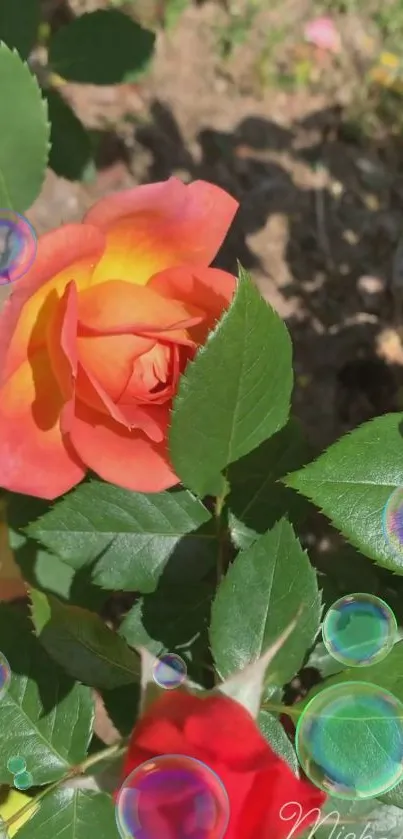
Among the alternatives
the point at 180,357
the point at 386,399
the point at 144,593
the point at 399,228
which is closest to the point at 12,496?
the point at 144,593

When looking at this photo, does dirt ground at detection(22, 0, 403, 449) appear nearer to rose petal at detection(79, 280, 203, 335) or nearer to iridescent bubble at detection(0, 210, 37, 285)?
iridescent bubble at detection(0, 210, 37, 285)

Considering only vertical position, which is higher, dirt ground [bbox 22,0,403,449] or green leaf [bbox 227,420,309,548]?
green leaf [bbox 227,420,309,548]

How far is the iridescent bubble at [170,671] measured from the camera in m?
0.61

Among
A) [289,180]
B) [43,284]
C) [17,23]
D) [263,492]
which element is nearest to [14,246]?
[43,284]

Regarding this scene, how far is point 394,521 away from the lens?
2.36 feet

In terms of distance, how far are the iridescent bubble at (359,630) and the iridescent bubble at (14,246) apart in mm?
429

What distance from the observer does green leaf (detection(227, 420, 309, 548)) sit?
31.9 inches

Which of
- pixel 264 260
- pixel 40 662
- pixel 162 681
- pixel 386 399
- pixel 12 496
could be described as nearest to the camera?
pixel 162 681

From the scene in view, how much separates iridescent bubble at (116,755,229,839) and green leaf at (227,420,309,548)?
274 millimetres

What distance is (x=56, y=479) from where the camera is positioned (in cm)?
66

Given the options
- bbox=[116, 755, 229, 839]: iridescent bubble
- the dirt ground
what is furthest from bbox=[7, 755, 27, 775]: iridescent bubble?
the dirt ground

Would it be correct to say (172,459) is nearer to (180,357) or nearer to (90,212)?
(180,357)

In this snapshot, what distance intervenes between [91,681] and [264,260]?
1.17 metres

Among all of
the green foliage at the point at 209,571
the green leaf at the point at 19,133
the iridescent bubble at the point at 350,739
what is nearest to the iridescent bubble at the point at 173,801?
the green foliage at the point at 209,571
